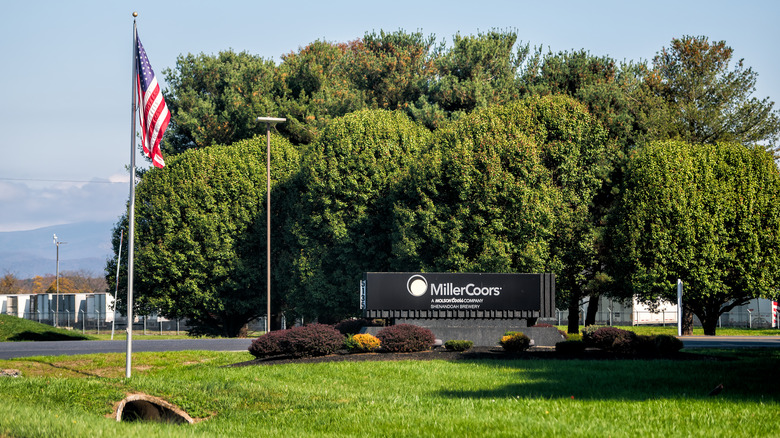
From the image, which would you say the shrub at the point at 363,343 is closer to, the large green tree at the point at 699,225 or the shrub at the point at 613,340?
the shrub at the point at 613,340

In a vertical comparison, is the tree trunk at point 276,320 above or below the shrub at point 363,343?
below

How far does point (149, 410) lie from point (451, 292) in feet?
58.4

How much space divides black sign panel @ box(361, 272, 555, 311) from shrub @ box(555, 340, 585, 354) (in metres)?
5.62

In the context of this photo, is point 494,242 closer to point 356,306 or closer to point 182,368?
point 356,306

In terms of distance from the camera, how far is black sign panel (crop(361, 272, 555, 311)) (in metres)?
31.8

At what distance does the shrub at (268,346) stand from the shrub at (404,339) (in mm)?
3490

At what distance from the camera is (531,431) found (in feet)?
38.2

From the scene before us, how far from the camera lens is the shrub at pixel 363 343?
26.7 meters

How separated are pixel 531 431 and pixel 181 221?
41.7 metres

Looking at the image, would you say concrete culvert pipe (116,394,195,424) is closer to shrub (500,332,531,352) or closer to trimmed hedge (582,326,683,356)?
shrub (500,332,531,352)

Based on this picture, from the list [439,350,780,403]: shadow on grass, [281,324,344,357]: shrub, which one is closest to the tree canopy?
[281,324,344,357]: shrub

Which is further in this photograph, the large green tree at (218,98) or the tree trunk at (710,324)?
the large green tree at (218,98)

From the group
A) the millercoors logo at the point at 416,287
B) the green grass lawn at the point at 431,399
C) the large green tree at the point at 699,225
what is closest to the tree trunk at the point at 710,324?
the large green tree at the point at 699,225

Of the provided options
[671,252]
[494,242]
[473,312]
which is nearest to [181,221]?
[494,242]
